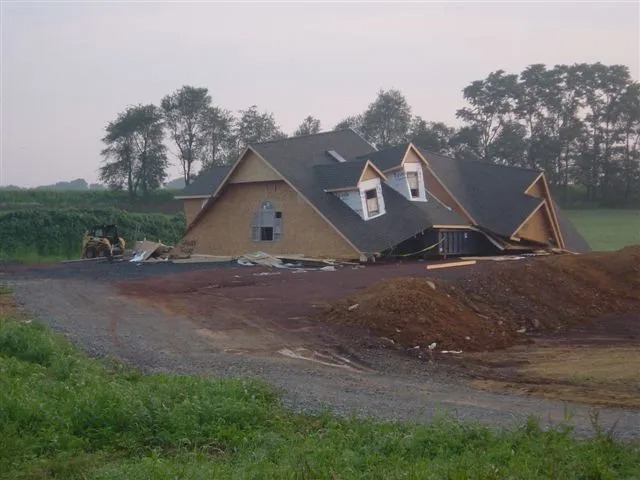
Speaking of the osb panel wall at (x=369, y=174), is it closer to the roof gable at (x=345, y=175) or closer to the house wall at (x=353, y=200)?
the roof gable at (x=345, y=175)

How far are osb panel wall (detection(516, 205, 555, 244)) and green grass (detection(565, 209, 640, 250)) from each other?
21.5 ft

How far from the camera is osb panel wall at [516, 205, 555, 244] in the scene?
36487mm

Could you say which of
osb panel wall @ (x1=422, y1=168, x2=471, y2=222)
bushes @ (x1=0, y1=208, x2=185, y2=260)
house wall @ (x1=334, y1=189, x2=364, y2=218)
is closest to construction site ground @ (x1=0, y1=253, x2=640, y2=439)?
house wall @ (x1=334, y1=189, x2=364, y2=218)

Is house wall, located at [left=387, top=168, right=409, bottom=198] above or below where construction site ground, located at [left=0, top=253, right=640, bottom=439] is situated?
above

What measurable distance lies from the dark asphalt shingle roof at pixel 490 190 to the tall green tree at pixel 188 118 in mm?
36926

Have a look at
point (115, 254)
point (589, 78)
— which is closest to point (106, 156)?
point (115, 254)

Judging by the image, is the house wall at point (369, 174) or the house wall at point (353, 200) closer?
the house wall at point (353, 200)

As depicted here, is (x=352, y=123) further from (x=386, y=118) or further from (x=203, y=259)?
(x=203, y=259)

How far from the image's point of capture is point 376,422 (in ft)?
29.0

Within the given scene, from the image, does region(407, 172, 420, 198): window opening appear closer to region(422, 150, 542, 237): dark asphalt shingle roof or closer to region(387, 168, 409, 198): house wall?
region(387, 168, 409, 198): house wall

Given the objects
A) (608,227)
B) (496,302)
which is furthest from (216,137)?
(496,302)

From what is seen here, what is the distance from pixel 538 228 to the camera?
37.3 meters

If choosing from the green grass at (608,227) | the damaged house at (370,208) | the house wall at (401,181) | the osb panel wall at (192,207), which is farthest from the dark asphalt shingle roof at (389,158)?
the green grass at (608,227)

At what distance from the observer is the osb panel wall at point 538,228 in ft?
120
